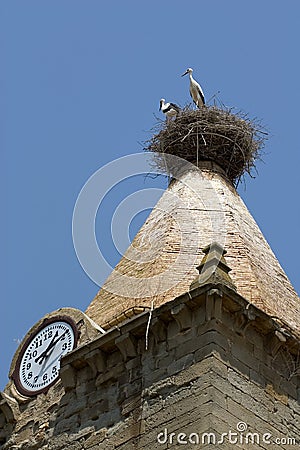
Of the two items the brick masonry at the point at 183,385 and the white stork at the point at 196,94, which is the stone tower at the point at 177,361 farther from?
the white stork at the point at 196,94

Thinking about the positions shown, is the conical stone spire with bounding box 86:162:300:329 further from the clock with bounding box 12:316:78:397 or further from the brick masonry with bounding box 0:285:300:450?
the brick masonry with bounding box 0:285:300:450

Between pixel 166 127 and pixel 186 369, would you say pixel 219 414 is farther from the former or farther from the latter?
pixel 166 127

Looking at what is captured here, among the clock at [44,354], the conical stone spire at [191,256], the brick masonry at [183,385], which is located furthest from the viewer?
the conical stone spire at [191,256]

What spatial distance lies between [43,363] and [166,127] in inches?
193

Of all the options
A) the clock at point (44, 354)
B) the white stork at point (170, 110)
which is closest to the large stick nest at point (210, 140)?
the white stork at point (170, 110)

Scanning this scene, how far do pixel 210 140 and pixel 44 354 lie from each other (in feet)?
15.3

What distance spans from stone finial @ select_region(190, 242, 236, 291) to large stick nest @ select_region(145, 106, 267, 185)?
14.3 feet

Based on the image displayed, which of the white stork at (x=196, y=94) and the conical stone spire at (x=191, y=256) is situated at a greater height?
the white stork at (x=196, y=94)

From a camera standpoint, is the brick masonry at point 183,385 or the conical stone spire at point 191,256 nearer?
the brick masonry at point 183,385

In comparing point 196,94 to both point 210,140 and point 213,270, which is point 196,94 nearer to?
→ point 210,140

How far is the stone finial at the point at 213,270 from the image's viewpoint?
13680mm

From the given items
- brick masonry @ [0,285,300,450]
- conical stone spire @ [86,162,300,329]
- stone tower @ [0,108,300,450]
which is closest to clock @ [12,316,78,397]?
stone tower @ [0,108,300,450]

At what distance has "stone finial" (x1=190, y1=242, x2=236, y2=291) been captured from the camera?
13.7 meters

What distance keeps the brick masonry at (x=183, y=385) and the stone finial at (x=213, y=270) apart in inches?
5.8
